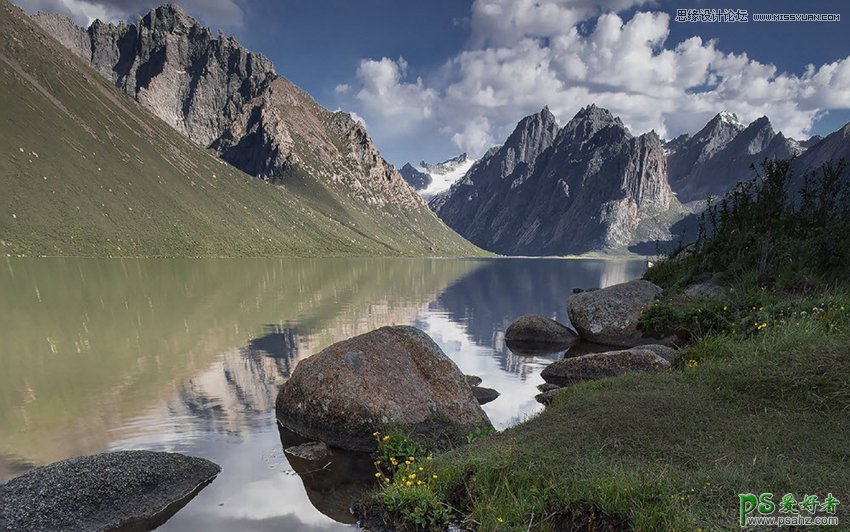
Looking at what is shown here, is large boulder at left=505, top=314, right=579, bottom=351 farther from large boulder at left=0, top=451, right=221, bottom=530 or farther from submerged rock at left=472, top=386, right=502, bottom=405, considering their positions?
large boulder at left=0, top=451, right=221, bottom=530

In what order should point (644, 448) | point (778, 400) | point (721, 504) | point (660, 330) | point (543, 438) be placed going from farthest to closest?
point (660, 330), point (778, 400), point (543, 438), point (644, 448), point (721, 504)

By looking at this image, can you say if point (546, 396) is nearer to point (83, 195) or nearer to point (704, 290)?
point (704, 290)

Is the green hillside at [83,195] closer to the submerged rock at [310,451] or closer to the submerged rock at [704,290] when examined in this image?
the submerged rock at [310,451]

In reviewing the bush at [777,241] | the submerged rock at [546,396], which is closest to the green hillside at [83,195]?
the submerged rock at [546,396]

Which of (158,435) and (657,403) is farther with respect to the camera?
(158,435)

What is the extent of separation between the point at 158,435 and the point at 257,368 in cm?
803

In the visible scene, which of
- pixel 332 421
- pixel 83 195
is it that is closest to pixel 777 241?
pixel 332 421

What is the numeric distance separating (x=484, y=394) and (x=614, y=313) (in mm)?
12609

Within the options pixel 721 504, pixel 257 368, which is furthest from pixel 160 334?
pixel 721 504

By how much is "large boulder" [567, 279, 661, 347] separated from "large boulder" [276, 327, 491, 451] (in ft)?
48.8

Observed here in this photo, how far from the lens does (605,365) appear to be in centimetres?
1744

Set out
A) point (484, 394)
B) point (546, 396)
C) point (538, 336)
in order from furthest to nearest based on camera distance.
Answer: point (538, 336) < point (484, 394) < point (546, 396)

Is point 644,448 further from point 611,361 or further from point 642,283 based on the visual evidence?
point 642,283

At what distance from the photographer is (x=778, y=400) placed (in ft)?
29.9
